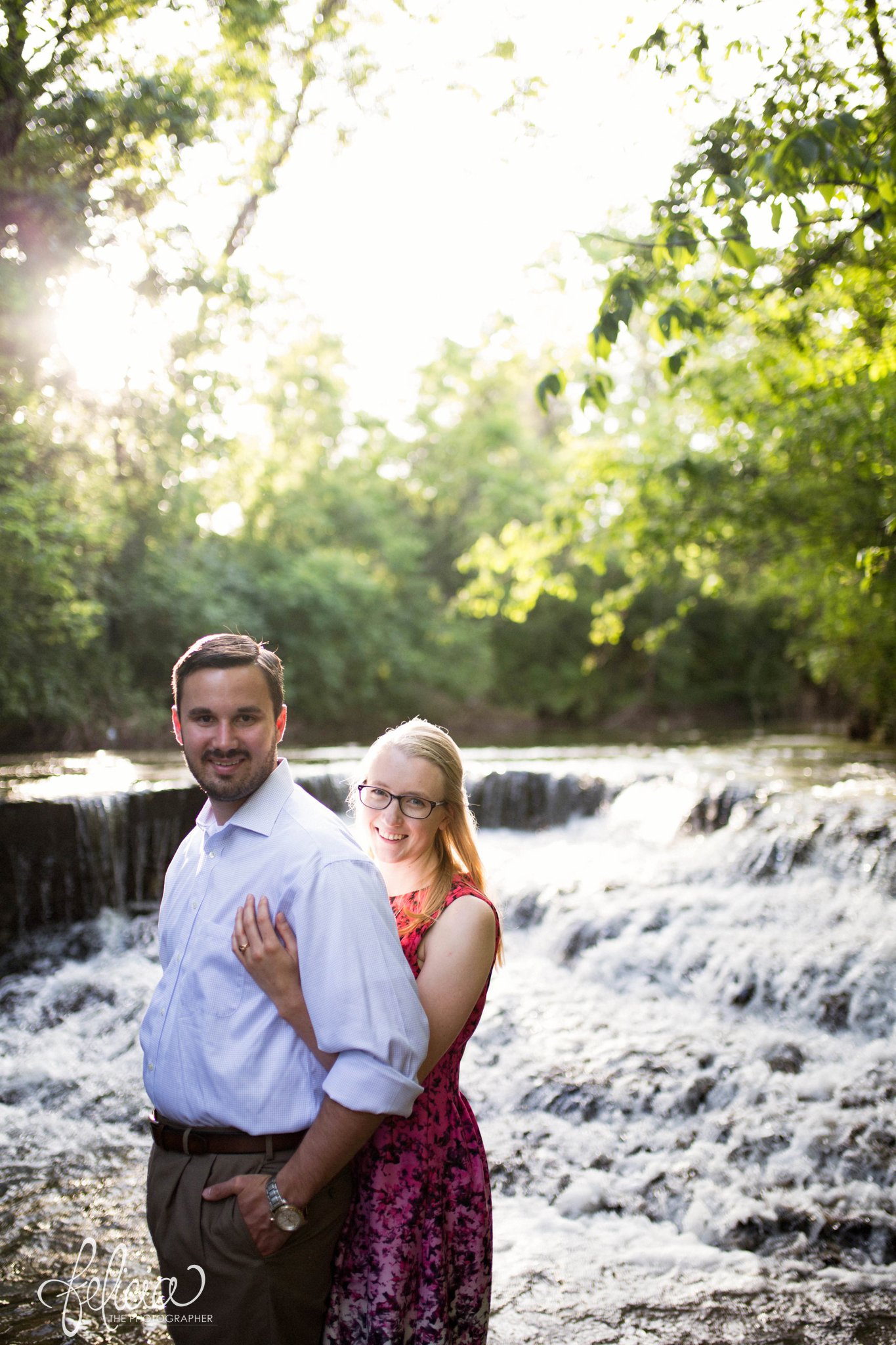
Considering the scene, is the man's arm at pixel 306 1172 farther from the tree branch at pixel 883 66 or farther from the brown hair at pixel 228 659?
the tree branch at pixel 883 66

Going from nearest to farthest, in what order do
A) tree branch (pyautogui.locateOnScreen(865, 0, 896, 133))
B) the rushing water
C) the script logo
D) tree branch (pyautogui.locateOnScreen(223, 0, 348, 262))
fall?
the script logo < the rushing water < tree branch (pyautogui.locateOnScreen(865, 0, 896, 133)) < tree branch (pyautogui.locateOnScreen(223, 0, 348, 262))

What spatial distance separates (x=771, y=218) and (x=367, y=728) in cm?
1941

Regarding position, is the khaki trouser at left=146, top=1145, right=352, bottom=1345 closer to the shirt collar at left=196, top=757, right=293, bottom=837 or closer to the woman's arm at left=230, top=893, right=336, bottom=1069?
the woman's arm at left=230, top=893, right=336, bottom=1069

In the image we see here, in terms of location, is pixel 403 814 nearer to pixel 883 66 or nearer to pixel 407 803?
pixel 407 803

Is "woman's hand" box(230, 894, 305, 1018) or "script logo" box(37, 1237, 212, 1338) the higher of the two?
"woman's hand" box(230, 894, 305, 1018)

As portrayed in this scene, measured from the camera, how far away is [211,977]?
190 cm

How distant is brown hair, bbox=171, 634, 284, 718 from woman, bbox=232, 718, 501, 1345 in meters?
0.29

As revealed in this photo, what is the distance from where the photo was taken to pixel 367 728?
22234 mm

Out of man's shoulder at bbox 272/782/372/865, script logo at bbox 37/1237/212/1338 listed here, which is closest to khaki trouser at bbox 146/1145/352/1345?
man's shoulder at bbox 272/782/372/865

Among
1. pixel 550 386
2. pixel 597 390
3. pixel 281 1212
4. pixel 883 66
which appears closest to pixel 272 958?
pixel 281 1212

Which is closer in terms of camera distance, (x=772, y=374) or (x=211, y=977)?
(x=211, y=977)

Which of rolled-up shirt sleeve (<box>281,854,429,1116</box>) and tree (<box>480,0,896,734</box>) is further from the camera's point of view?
tree (<box>480,0,896,734</box>)

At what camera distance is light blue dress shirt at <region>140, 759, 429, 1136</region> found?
68.1 inches

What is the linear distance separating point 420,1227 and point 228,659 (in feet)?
3.85
